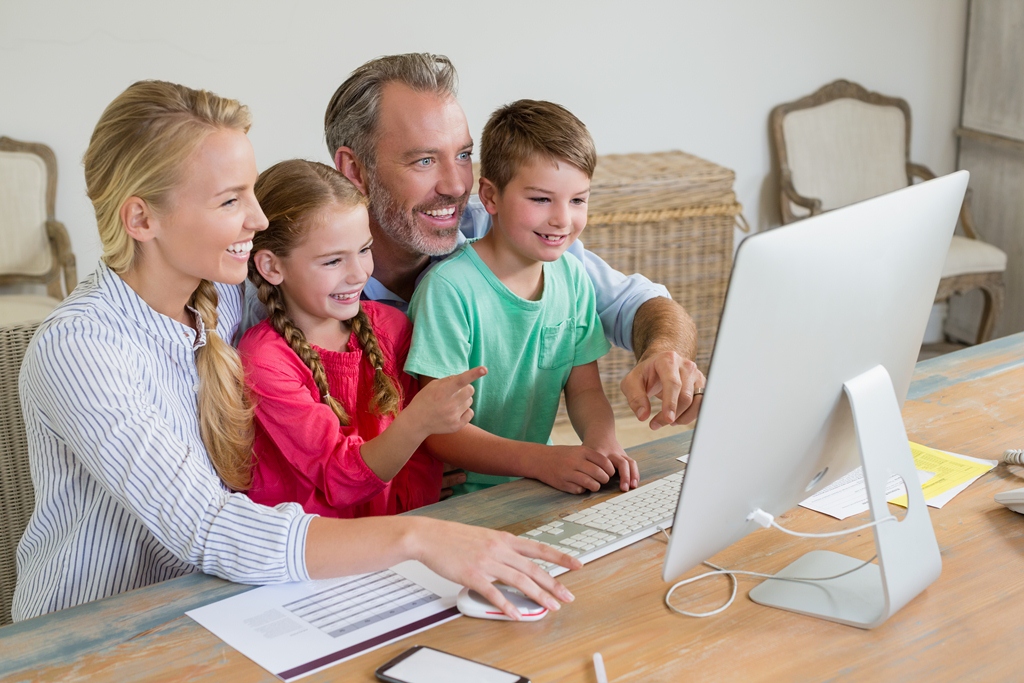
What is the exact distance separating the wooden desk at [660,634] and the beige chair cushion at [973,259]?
110 inches

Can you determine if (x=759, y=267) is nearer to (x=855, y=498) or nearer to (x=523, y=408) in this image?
(x=855, y=498)

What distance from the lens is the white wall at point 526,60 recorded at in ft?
9.98

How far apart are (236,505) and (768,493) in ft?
2.02

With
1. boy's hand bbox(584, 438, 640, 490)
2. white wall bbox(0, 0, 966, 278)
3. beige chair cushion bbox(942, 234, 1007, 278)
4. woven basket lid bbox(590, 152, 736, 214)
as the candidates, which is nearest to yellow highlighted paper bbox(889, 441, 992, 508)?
boy's hand bbox(584, 438, 640, 490)

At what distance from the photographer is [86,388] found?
1199 millimetres

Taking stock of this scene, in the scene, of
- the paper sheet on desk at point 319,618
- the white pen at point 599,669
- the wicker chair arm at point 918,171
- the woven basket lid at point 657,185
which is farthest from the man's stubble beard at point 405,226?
the wicker chair arm at point 918,171

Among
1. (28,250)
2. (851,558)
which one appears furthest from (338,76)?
(851,558)

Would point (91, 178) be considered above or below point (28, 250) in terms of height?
above

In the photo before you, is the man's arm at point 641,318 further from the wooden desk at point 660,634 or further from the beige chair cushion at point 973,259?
the beige chair cushion at point 973,259

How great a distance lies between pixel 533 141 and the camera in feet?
5.47

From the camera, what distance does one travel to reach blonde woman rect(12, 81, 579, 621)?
1181 mm

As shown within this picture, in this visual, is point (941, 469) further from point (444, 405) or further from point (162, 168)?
point (162, 168)

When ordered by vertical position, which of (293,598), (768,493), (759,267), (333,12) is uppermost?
(333,12)

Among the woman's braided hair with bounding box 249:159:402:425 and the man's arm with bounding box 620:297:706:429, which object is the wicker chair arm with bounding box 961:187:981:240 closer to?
the man's arm with bounding box 620:297:706:429
